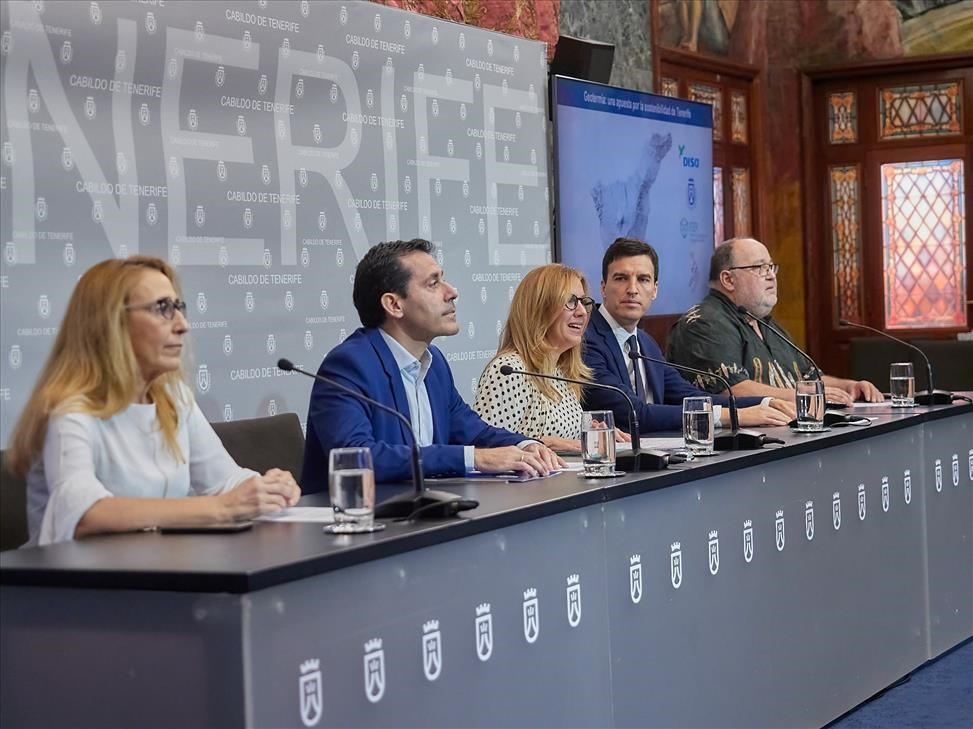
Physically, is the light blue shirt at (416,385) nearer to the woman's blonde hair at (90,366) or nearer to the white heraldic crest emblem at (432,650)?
the woman's blonde hair at (90,366)

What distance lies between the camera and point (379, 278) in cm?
379

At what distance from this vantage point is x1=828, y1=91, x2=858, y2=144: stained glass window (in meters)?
10.8

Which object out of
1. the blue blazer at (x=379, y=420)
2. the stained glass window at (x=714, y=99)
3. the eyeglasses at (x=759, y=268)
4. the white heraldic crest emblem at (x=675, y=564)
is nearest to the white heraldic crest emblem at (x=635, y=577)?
the white heraldic crest emblem at (x=675, y=564)

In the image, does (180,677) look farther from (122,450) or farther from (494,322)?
(494,322)

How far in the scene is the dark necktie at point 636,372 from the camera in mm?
4945

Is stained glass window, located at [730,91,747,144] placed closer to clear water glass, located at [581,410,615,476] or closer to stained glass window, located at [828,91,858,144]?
stained glass window, located at [828,91,858,144]

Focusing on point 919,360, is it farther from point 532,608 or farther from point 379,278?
point 532,608

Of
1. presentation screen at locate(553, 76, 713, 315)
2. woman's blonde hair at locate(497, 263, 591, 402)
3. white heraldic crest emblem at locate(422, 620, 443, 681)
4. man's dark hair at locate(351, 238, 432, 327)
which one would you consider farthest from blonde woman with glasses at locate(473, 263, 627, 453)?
presentation screen at locate(553, 76, 713, 315)

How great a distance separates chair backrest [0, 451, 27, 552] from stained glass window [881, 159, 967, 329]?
8645mm

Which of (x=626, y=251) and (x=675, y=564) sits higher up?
(x=626, y=251)

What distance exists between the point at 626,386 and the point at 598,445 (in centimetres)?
149

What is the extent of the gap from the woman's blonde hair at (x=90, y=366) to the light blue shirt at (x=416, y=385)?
957 millimetres

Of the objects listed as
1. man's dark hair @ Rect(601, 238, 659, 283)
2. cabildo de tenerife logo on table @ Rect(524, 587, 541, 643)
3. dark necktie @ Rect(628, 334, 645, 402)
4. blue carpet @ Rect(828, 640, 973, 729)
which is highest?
man's dark hair @ Rect(601, 238, 659, 283)

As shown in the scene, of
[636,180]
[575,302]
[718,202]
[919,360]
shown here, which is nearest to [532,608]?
[575,302]
